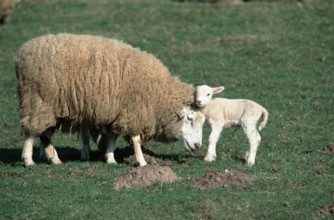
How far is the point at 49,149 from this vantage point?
12617 mm

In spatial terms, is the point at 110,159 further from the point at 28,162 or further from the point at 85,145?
the point at 28,162

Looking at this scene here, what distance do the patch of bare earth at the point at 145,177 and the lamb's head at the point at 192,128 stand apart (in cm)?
171

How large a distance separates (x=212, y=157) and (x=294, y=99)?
5.30 metres

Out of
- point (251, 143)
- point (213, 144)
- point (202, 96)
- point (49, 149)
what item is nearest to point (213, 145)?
point (213, 144)

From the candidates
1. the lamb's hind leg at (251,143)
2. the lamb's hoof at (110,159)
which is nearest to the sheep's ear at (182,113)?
the lamb's hind leg at (251,143)

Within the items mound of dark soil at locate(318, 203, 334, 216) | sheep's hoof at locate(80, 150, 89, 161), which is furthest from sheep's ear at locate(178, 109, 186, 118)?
mound of dark soil at locate(318, 203, 334, 216)

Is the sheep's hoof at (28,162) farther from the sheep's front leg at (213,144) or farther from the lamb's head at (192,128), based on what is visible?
the sheep's front leg at (213,144)

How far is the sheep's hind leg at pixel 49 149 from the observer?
41.3 ft

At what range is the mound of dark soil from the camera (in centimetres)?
936

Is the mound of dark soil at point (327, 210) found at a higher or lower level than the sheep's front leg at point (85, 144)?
higher

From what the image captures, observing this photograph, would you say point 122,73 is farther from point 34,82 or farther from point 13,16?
point 13,16

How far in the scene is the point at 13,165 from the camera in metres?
12.6

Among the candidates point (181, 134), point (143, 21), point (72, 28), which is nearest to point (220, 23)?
point (143, 21)

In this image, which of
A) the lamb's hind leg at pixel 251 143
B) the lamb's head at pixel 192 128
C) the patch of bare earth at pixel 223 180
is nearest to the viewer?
the patch of bare earth at pixel 223 180
